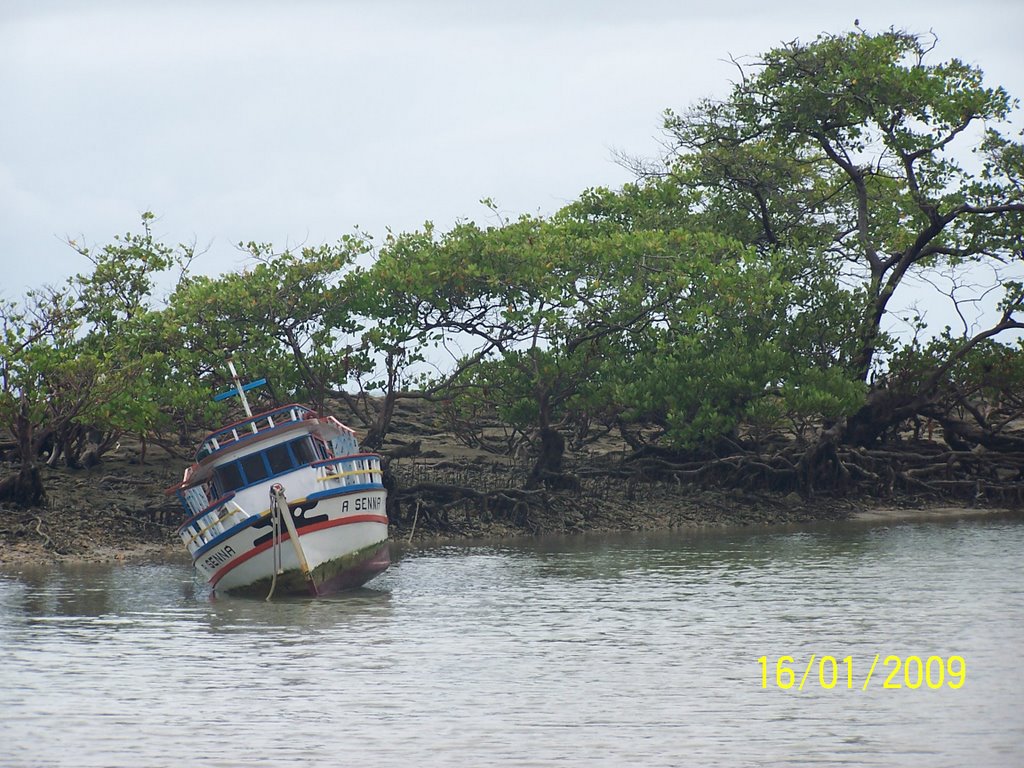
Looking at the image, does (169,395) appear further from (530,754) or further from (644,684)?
(530,754)

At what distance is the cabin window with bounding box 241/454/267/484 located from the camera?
24672mm

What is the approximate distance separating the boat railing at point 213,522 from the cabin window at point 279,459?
3.84 ft

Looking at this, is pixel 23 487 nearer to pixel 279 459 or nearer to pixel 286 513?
pixel 279 459

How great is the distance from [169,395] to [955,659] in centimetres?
2235

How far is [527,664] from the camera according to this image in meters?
17.8

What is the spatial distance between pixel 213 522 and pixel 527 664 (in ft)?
27.7

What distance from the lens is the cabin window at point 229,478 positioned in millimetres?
24688

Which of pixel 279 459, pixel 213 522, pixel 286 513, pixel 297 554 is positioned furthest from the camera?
pixel 279 459

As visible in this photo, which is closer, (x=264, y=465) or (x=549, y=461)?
(x=264, y=465)

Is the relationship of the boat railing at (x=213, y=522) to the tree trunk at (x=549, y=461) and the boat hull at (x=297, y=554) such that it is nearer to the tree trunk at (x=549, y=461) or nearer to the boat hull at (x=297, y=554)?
the boat hull at (x=297, y=554)

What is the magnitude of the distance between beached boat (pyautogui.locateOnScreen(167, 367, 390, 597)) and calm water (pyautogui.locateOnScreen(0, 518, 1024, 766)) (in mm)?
571

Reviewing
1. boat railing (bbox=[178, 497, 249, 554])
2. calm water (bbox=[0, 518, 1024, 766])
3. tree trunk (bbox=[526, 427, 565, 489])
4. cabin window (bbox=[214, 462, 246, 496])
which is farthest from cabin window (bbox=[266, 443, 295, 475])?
tree trunk (bbox=[526, 427, 565, 489])

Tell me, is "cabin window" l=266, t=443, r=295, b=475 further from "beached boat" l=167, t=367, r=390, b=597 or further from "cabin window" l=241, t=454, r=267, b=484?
"cabin window" l=241, t=454, r=267, b=484

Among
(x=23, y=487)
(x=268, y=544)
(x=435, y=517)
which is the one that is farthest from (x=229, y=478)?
(x=435, y=517)
